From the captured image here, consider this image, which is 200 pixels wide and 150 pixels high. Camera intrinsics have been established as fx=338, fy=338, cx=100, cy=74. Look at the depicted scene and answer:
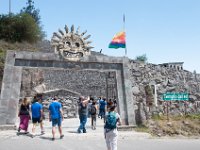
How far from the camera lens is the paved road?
11.7 metres

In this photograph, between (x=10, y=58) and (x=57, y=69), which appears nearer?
(x=10, y=58)

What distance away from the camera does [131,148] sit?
1201cm

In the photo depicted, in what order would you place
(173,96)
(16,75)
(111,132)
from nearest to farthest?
(111,132) → (16,75) → (173,96)

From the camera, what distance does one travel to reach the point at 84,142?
12859mm

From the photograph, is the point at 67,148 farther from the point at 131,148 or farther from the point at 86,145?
the point at 131,148

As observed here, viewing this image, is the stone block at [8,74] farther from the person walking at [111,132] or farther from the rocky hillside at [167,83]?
the rocky hillside at [167,83]

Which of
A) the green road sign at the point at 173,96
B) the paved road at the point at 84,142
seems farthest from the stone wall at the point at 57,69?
the green road sign at the point at 173,96

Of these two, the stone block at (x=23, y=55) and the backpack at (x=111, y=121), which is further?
the stone block at (x=23, y=55)

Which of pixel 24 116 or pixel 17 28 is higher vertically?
pixel 17 28

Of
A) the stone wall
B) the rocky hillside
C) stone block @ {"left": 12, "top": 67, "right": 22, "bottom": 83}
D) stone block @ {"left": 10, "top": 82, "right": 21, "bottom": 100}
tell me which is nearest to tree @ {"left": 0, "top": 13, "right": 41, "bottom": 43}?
the rocky hillside

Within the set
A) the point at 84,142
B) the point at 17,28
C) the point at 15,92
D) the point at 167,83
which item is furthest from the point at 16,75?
the point at 17,28

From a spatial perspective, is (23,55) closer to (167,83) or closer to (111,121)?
(111,121)

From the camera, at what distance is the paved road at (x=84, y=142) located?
11727 millimetres

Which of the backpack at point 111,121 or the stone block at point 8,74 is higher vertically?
the stone block at point 8,74
